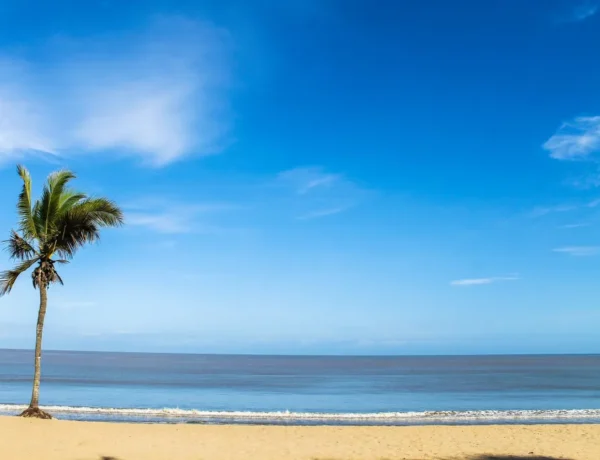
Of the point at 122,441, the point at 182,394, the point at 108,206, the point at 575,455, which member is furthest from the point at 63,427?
the point at 182,394

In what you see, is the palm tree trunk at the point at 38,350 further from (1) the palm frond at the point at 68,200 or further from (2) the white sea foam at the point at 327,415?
(2) the white sea foam at the point at 327,415

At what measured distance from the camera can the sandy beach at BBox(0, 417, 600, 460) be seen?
42.8ft

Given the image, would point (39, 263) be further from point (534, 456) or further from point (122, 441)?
point (534, 456)

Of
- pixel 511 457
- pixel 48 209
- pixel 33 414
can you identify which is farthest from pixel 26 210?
pixel 511 457

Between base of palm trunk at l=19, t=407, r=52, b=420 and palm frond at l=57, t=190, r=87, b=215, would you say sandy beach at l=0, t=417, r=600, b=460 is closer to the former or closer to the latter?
base of palm trunk at l=19, t=407, r=52, b=420

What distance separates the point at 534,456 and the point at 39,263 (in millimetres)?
15776

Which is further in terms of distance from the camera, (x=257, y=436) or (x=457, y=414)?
(x=457, y=414)

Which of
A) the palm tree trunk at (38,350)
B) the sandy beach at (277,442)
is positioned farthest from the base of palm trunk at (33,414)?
the sandy beach at (277,442)

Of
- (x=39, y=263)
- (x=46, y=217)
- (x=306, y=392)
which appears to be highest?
(x=46, y=217)

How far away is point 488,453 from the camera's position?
14.1 metres

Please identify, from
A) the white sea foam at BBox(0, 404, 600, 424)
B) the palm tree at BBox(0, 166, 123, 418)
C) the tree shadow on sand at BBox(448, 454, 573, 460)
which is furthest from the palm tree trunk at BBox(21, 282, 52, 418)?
the tree shadow on sand at BBox(448, 454, 573, 460)

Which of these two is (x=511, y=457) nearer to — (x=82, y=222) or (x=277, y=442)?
(x=277, y=442)

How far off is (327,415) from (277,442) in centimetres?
1061

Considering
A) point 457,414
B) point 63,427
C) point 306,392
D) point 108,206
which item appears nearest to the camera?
point 63,427
